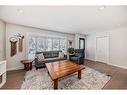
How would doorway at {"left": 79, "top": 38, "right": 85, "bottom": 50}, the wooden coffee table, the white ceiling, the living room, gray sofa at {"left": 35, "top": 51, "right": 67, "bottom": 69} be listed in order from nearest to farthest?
1. the wooden coffee table
2. the white ceiling
3. the living room
4. gray sofa at {"left": 35, "top": 51, "right": 67, "bottom": 69}
5. doorway at {"left": 79, "top": 38, "right": 85, "bottom": 50}

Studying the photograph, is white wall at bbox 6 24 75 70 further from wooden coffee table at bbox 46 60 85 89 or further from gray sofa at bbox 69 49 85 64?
gray sofa at bbox 69 49 85 64

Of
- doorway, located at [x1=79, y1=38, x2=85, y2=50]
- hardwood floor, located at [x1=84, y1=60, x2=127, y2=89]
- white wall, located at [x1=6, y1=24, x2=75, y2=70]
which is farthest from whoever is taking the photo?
doorway, located at [x1=79, y1=38, x2=85, y2=50]

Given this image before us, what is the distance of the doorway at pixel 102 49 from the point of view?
4.80 metres

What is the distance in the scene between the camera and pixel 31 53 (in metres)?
4.10

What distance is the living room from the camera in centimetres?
240

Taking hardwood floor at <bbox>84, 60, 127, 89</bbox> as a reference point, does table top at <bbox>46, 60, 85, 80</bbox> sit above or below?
above

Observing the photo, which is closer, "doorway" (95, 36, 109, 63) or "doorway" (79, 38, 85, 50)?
"doorway" (95, 36, 109, 63)

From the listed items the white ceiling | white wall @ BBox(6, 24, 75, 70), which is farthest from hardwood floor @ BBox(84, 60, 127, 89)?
white wall @ BBox(6, 24, 75, 70)

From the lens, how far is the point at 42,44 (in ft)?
14.8

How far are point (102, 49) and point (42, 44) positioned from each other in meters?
3.63

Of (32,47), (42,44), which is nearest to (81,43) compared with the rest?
(42,44)

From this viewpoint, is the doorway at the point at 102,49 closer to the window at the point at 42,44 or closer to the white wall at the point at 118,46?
the white wall at the point at 118,46
